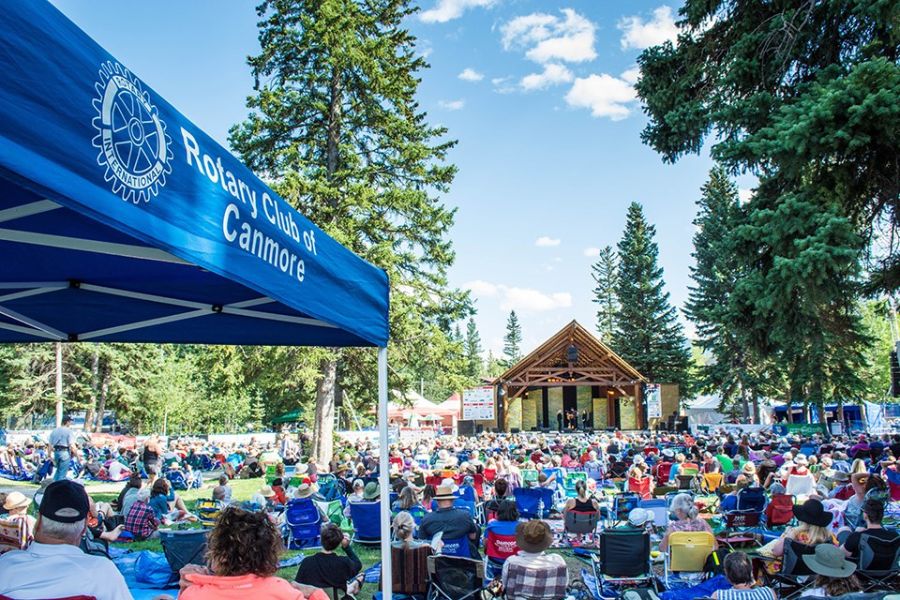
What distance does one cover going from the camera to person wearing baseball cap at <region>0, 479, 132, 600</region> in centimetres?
207

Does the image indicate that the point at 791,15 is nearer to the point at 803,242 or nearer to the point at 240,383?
the point at 803,242

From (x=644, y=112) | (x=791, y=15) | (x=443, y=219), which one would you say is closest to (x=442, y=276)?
(x=443, y=219)

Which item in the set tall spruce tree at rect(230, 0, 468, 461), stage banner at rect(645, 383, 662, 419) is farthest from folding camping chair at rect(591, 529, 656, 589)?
stage banner at rect(645, 383, 662, 419)

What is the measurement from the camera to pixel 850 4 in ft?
35.1

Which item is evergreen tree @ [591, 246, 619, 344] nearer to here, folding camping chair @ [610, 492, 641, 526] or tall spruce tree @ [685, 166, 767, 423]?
tall spruce tree @ [685, 166, 767, 423]

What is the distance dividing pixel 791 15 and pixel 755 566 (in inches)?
357

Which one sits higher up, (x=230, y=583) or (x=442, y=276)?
(x=442, y=276)

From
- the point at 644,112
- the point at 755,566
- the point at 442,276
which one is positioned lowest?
the point at 755,566

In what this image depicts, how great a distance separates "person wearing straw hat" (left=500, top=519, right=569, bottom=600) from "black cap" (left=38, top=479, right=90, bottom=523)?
3352 millimetres

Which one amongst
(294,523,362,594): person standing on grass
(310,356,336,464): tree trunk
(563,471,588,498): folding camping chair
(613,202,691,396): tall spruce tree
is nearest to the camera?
(294,523,362,594): person standing on grass

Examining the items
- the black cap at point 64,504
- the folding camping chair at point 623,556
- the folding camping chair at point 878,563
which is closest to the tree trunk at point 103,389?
the folding camping chair at point 623,556

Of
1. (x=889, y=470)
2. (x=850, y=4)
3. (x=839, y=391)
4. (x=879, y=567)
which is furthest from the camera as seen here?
(x=839, y=391)

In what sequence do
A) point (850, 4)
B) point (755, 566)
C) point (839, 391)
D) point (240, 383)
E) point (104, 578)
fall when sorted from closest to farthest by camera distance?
1. point (104, 578)
2. point (755, 566)
3. point (850, 4)
4. point (240, 383)
5. point (839, 391)

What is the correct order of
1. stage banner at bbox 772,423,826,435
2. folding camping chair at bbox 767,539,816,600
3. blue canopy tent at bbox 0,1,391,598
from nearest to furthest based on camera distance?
blue canopy tent at bbox 0,1,391,598 < folding camping chair at bbox 767,539,816,600 < stage banner at bbox 772,423,826,435
